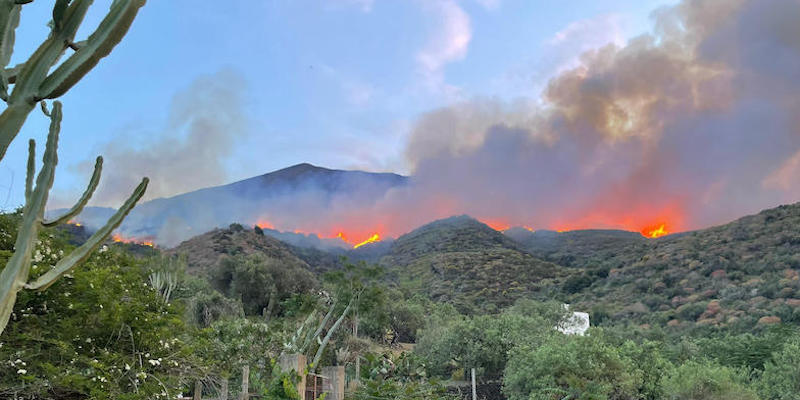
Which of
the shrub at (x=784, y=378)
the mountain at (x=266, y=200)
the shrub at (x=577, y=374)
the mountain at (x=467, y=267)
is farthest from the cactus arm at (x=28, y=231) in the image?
the mountain at (x=266, y=200)

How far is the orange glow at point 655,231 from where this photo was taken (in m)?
54.6

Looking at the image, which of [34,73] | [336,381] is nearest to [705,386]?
[336,381]

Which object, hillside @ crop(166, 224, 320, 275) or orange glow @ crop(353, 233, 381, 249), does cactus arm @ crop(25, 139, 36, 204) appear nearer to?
hillside @ crop(166, 224, 320, 275)

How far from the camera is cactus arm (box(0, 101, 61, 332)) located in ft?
8.34

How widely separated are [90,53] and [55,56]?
0.25 m

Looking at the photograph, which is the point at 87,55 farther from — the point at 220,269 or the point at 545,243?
the point at 545,243

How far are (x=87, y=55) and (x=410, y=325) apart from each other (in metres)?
31.2

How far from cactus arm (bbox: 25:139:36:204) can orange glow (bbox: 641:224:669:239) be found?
187 ft

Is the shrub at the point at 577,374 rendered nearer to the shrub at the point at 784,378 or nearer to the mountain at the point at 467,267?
the shrub at the point at 784,378

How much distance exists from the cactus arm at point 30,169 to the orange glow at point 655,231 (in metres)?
57.0

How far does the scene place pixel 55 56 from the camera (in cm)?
281

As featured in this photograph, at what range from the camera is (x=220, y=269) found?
3503 centimetres

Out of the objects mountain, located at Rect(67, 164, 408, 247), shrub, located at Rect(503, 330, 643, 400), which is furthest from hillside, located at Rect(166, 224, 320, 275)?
shrub, located at Rect(503, 330, 643, 400)

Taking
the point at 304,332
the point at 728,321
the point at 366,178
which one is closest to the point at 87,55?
→ the point at 304,332
